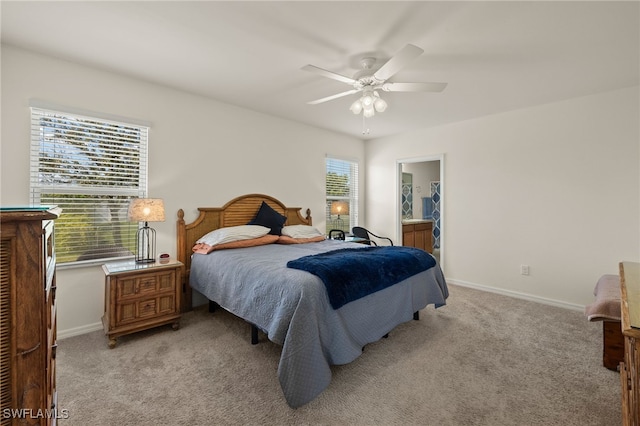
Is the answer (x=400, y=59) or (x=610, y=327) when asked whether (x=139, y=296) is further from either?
(x=610, y=327)

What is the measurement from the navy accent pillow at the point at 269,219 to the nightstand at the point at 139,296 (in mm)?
1268

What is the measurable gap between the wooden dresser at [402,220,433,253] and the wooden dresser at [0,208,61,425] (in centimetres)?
516

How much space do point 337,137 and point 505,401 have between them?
4332 millimetres

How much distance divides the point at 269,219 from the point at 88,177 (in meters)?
1.97

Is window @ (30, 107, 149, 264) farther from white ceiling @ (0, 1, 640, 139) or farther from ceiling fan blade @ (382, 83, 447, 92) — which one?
ceiling fan blade @ (382, 83, 447, 92)

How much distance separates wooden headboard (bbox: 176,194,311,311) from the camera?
130 inches

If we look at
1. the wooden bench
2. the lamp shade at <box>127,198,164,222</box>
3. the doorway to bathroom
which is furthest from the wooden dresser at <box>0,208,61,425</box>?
the doorway to bathroom

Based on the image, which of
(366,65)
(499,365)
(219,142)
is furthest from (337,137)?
(499,365)

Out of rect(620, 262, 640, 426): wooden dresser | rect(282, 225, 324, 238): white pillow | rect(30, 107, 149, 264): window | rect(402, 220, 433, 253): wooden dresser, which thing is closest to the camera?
rect(620, 262, 640, 426): wooden dresser

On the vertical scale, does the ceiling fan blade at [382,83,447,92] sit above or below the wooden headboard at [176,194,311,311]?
above

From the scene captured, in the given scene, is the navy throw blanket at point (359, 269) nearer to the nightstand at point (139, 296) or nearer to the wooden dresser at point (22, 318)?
the nightstand at point (139, 296)

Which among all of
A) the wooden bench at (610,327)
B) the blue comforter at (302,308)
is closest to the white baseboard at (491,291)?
the blue comforter at (302,308)

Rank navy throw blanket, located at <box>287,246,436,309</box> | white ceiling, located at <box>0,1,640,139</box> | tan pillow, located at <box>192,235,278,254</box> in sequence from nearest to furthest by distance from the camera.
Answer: white ceiling, located at <box>0,1,640,139</box>, navy throw blanket, located at <box>287,246,436,309</box>, tan pillow, located at <box>192,235,278,254</box>

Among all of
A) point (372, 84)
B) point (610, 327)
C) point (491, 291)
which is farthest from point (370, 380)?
point (491, 291)
